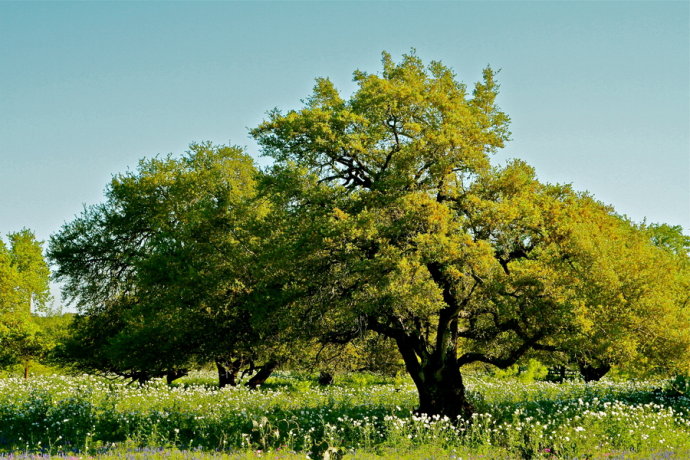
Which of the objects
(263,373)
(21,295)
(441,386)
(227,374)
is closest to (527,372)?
(263,373)

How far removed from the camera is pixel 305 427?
43.8 ft

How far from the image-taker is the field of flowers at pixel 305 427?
1106 cm

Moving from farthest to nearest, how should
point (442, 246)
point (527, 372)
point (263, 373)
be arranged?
point (527, 372) → point (263, 373) → point (442, 246)

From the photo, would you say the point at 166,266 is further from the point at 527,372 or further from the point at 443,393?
the point at 527,372

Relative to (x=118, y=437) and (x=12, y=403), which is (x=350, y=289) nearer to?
(x=118, y=437)

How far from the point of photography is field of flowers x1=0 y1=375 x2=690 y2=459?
436 inches

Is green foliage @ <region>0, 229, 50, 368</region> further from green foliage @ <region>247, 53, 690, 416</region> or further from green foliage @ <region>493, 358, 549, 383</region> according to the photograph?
green foliage @ <region>493, 358, 549, 383</region>

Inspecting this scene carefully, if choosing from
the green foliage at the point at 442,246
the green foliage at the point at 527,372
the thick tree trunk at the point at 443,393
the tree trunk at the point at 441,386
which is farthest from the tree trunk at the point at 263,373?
the green foliage at the point at 527,372

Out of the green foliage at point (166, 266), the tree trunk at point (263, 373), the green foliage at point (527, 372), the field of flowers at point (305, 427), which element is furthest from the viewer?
the green foliage at point (527, 372)

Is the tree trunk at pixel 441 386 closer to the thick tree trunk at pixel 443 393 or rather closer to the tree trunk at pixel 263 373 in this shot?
the thick tree trunk at pixel 443 393

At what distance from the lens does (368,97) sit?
14.7m

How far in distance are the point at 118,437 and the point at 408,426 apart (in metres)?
7.01

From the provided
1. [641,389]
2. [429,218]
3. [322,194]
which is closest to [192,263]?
[322,194]

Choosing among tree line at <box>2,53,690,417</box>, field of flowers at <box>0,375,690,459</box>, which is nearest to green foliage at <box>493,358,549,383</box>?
field of flowers at <box>0,375,690,459</box>
